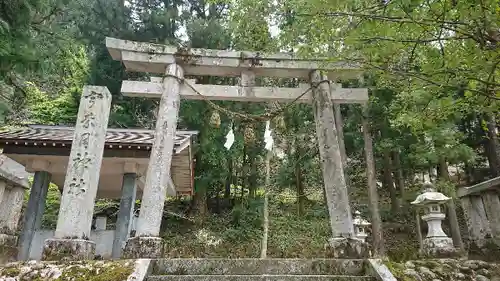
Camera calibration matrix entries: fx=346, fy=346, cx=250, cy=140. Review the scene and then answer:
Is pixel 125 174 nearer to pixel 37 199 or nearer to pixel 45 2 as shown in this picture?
pixel 37 199

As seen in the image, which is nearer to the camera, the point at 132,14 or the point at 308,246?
the point at 308,246

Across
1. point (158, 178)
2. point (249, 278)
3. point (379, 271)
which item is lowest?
point (249, 278)

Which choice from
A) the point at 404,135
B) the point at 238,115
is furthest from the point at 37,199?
the point at 404,135

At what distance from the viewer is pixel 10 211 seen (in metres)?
7.46

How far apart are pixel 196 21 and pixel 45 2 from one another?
7.59 meters

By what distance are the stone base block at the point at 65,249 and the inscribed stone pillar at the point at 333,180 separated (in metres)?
3.42

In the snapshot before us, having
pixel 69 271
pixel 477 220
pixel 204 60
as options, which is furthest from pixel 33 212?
pixel 477 220

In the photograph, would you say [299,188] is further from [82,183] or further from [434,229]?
[82,183]

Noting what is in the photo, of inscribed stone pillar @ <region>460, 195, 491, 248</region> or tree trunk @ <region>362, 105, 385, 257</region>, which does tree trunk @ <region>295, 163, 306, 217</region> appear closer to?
tree trunk @ <region>362, 105, 385, 257</region>

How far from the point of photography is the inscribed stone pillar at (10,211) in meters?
7.32

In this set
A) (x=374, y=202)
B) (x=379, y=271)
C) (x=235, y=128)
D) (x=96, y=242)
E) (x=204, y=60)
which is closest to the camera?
(x=379, y=271)

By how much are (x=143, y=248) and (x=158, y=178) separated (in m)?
1.09

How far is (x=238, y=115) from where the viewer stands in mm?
6562

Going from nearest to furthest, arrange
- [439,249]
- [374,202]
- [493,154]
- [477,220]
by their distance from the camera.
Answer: [439,249]
[477,220]
[374,202]
[493,154]
